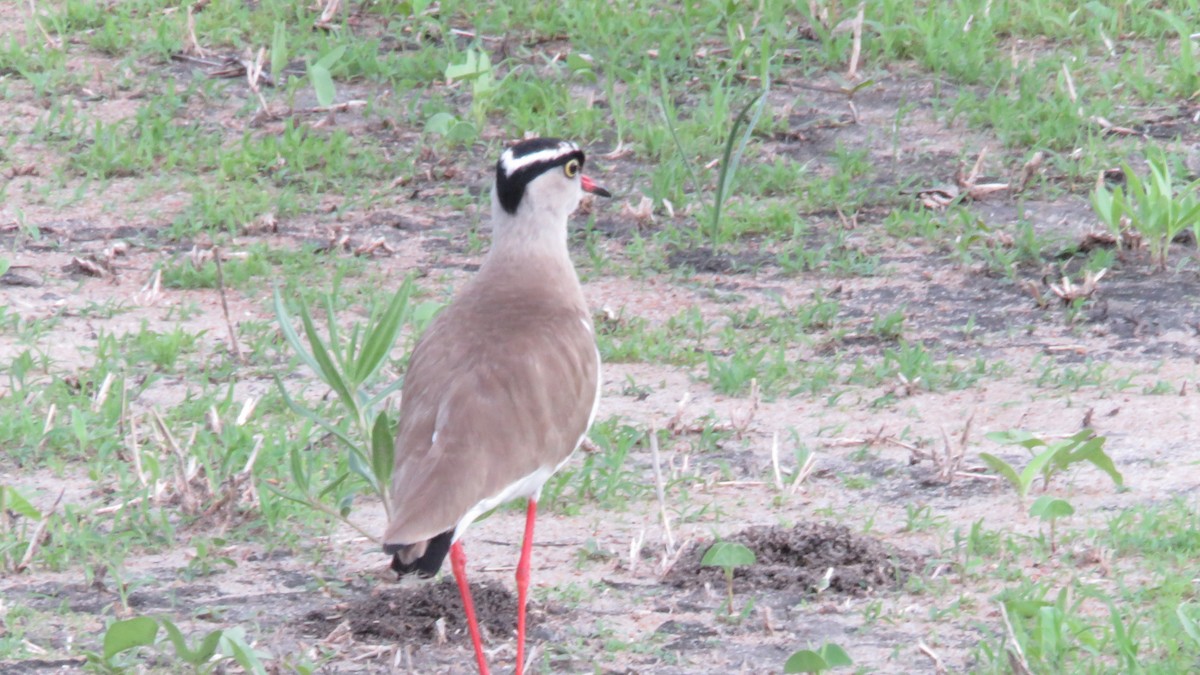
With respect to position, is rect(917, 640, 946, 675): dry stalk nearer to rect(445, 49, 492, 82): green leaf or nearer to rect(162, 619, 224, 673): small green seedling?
rect(162, 619, 224, 673): small green seedling

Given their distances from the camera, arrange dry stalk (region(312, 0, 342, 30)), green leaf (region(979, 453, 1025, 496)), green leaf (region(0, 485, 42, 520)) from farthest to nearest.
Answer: dry stalk (region(312, 0, 342, 30)) → green leaf (region(979, 453, 1025, 496)) → green leaf (region(0, 485, 42, 520))

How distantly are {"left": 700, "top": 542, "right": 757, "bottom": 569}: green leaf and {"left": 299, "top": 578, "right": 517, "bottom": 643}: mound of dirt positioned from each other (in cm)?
57

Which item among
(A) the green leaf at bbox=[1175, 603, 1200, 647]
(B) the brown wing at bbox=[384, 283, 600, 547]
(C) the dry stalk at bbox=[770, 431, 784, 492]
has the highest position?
(B) the brown wing at bbox=[384, 283, 600, 547]

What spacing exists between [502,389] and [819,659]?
112 centimetres

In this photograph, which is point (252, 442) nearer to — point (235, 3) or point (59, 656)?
point (59, 656)

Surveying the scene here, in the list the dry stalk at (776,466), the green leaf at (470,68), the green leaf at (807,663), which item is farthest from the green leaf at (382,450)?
the green leaf at (470,68)

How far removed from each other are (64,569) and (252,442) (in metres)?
0.90

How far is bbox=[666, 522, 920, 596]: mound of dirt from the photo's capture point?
4.87 metres

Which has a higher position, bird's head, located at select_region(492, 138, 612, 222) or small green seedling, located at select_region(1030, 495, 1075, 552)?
bird's head, located at select_region(492, 138, 612, 222)

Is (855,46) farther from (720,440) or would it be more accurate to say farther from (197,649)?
(197,649)

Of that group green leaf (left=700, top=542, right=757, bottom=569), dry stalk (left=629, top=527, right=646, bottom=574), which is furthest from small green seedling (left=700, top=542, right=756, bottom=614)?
dry stalk (left=629, top=527, right=646, bottom=574)

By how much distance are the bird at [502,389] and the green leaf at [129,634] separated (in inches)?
23.5

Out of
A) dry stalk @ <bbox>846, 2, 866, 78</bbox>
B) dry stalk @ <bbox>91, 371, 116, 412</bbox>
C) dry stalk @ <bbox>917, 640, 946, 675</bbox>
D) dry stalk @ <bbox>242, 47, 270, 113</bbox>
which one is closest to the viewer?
dry stalk @ <bbox>917, 640, 946, 675</bbox>

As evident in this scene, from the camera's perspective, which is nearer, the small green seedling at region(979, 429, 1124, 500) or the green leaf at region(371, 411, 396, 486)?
the green leaf at region(371, 411, 396, 486)
